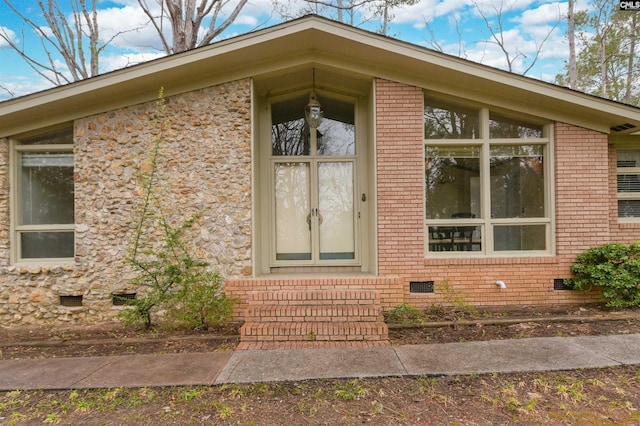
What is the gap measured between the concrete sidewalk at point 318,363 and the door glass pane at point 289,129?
369 centimetres

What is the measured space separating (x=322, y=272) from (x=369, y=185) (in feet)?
5.83

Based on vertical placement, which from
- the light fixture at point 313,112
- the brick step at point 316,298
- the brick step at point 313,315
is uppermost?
the light fixture at point 313,112

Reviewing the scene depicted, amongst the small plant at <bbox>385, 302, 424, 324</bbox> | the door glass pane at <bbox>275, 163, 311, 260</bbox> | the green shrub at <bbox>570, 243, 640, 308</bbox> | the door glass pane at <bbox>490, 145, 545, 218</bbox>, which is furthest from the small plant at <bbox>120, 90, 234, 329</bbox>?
the green shrub at <bbox>570, 243, 640, 308</bbox>

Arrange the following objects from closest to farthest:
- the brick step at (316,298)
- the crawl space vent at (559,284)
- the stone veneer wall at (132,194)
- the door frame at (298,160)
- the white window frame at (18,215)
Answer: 1. the brick step at (316,298)
2. the stone veneer wall at (132,194)
3. the white window frame at (18,215)
4. the crawl space vent at (559,284)
5. the door frame at (298,160)

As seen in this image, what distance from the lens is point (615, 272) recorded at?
525cm

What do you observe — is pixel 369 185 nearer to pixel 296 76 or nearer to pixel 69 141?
pixel 296 76

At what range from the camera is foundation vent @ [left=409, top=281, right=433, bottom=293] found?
5586 millimetres

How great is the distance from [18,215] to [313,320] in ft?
16.6

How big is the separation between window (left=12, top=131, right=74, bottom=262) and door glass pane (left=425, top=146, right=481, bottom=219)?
592 cm

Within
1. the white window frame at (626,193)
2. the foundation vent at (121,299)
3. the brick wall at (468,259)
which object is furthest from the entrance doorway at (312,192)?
the white window frame at (626,193)

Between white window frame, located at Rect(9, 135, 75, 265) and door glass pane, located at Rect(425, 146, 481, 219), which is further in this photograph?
door glass pane, located at Rect(425, 146, 481, 219)

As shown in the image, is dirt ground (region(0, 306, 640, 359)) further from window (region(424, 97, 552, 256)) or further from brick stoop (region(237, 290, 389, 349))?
window (region(424, 97, 552, 256))

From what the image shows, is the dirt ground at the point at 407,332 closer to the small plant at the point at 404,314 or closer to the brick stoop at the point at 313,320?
the small plant at the point at 404,314

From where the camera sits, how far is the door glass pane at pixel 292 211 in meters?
6.35
